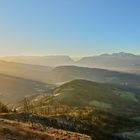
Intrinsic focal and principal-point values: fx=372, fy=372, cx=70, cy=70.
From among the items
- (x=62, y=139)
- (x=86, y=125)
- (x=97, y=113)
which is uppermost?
(x=62, y=139)

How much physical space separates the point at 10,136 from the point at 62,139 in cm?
832

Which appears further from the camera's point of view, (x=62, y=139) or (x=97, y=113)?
(x=97, y=113)

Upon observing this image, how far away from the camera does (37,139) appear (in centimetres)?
5069

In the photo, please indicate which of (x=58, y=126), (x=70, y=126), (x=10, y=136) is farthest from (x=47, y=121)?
(x=10, y=136)

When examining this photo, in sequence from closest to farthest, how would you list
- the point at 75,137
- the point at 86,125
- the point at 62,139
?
the point at 62,139, the point at 75,137, the point at 86,125

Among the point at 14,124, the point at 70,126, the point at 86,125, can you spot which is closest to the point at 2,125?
the point at 14,124

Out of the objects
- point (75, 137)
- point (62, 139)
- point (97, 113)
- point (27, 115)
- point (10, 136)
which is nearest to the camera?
point (10, 136)

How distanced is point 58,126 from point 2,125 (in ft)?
83.7

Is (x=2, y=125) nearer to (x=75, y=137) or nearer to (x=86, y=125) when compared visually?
(x=75, y=137)

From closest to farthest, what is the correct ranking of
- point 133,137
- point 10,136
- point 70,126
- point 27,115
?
point 10,136 → point 27,115 → point 70,126 → point 133,137

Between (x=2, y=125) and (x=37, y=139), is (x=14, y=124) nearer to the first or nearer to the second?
(x=2, y=125)

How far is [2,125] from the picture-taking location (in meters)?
55.8

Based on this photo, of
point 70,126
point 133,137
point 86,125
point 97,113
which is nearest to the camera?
point 70,126

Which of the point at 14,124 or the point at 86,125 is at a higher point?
the point at 14,124
